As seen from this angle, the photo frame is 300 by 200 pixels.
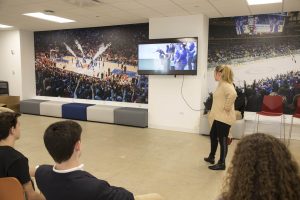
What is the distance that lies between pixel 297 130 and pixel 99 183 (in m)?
5.53

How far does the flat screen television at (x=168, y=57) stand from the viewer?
5969 mm

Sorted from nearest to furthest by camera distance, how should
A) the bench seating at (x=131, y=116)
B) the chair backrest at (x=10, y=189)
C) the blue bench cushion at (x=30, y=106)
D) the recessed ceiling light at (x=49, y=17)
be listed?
the chair backrest at (x=10, y=189) → the recessed ceiling light at (x=49, y=17) → the bench seating at (x=131, y=116) → the blue bench cushion at (x=30, y=106)

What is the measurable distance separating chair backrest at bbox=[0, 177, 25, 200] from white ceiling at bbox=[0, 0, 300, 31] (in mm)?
4067

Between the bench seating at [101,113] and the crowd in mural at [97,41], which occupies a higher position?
the crowd in mural at [97,41]

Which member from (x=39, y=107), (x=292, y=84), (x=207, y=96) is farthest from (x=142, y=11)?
(x=39, y=107)

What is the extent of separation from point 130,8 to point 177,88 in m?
2.09

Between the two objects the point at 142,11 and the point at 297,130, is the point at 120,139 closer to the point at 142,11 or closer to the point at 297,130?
the point at 142,11

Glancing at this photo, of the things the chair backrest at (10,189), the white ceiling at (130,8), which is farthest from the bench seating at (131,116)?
the chair backrest at (10,189)

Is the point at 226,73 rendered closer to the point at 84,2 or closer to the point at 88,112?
the point at 84,2

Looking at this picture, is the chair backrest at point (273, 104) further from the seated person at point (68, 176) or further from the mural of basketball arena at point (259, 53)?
the seated person at point (68, 176)

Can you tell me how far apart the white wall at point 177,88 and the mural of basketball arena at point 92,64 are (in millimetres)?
702

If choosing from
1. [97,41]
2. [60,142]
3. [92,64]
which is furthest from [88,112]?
[60,142]

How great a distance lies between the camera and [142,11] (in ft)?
18.7

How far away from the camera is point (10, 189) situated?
1.58 metres
